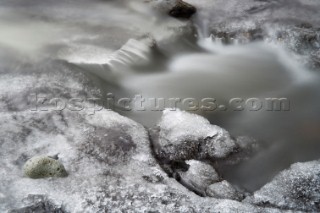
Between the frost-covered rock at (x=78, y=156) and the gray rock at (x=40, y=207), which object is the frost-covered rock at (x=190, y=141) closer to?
the frost-covered rock at (x=78, y=156)

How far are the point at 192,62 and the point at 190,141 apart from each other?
133 inches

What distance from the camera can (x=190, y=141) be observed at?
19.3 ft

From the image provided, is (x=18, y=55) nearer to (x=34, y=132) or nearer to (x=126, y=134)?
(x=34, y=132)

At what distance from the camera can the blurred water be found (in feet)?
21.7

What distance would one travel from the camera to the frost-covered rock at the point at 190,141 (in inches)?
228

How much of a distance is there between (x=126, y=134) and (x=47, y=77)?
7.50ft

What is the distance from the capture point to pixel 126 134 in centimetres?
603

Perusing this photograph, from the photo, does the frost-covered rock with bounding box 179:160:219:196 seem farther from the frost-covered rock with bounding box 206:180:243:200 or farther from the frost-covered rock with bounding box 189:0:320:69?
the frost-covered rock with bounding box 189:0:320:69

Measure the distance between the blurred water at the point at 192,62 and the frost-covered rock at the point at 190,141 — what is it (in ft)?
1.20

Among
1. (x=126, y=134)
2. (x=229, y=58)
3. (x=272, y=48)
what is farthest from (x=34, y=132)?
(x=272, y=48)

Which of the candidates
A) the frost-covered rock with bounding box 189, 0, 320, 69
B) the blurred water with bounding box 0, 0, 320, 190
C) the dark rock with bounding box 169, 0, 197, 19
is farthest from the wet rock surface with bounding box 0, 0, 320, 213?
the frost-covered rock with bounding box 189, 0, 320, 69

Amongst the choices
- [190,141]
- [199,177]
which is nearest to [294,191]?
[199,177]

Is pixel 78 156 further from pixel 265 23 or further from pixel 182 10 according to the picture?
pixel 265 23

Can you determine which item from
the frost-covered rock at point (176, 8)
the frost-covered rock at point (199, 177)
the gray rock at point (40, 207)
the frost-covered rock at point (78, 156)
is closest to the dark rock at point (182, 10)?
the frost-covered rock at point (176, 8)
